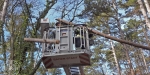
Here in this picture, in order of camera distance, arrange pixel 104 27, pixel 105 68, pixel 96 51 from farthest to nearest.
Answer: pixel 105 68
pixel 96 51
pixel 104 27

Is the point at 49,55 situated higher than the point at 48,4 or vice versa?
the point at 48,4

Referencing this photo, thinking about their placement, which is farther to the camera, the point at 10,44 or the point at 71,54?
the point at 10,44

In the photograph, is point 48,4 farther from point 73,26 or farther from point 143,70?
point 143,70

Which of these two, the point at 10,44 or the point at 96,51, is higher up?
the point at 10,44

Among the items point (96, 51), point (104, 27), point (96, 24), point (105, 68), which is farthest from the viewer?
point (105, 68)

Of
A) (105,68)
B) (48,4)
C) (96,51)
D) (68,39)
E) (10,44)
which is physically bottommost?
(105,68)

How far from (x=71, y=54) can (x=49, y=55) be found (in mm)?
557

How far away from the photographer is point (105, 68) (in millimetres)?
31359

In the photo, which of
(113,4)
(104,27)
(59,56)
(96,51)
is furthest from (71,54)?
(96,51)

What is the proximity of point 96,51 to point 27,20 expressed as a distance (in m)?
12.3

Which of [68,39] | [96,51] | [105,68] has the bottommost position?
[105,68]

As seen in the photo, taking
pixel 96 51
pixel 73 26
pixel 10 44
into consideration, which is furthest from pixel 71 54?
pixel 96 51

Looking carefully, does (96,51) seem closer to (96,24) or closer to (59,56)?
(96,24)

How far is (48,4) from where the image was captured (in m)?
13.5
